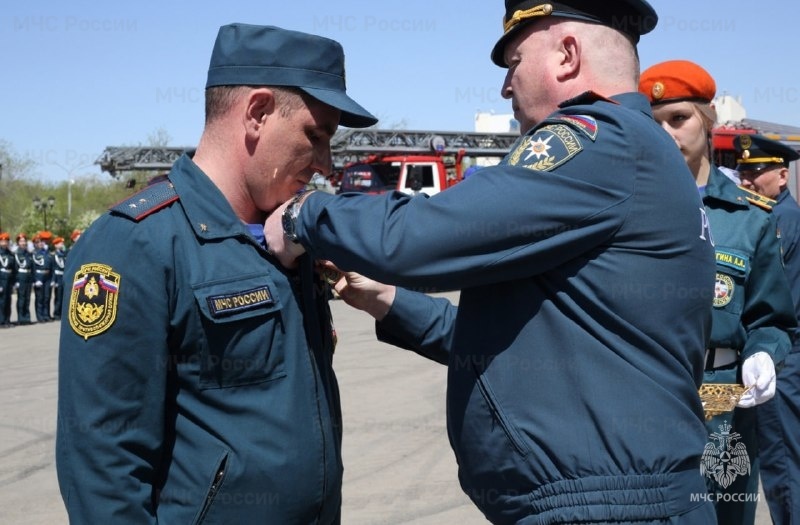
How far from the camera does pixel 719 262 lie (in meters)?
3.66

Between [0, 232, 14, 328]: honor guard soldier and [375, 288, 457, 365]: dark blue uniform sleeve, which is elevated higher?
[375, 288, 457, 365]: dark blue uniform sleeve

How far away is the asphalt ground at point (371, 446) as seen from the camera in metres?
5.63

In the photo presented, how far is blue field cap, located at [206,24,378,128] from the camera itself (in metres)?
2.38

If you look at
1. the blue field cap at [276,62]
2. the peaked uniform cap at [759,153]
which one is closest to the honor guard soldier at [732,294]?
the blue field cap at [276,62]

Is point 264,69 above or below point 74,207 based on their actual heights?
above

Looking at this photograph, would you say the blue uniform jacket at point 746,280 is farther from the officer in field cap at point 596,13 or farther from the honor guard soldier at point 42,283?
the honor guard soldier at point 42,283

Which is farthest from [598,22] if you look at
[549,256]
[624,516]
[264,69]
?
[624,516]

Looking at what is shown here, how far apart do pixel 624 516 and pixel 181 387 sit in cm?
110

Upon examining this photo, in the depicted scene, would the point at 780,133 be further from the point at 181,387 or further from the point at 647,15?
the point at 181,387

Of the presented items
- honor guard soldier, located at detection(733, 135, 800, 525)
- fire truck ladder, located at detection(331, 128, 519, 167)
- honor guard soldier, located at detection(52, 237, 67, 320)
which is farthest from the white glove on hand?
fire truck ladder, located at detection(331, 128, 519, 167)

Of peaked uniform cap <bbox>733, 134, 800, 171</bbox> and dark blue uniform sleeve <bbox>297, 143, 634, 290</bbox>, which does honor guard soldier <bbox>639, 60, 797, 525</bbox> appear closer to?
dark blue uniform sleeve <bbox>297, 143, 634, 290</bbox>

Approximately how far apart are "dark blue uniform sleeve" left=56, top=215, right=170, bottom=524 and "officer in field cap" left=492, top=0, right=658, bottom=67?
118cm

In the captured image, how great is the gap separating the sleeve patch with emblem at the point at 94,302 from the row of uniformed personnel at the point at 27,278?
781 inches

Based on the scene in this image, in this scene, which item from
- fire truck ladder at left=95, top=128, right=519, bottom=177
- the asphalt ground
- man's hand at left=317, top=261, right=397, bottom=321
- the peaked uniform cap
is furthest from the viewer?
fire truck ladder at left=95, top=128, right=519, bottom=177
